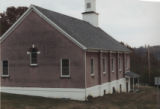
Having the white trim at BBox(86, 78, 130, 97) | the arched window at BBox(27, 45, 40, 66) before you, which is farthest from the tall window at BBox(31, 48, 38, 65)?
the white trim at BBox(86, 78, 130, 97)

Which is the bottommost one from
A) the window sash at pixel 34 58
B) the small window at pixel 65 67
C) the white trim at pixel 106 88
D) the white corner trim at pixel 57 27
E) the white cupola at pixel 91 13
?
the white trim at pixel 106 88

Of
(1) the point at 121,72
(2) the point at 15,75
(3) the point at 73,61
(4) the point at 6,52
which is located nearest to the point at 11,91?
(2) the point at 15,75

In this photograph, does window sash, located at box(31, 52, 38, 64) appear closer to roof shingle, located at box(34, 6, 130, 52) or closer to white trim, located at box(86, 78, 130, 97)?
roof shingle, located at box(34, 6, 130, 52)

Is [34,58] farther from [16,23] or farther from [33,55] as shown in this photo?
[16,23]

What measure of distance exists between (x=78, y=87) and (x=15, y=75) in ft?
17.1

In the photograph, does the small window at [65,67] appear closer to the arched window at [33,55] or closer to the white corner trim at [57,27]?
the white corner trim at [57,27]

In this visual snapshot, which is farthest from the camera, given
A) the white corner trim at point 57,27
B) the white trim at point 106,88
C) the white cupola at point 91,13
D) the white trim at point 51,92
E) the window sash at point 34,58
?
the white cupola at point 91,13

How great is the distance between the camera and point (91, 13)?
100 ft

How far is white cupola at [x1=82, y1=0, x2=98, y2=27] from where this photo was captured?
3023 cm

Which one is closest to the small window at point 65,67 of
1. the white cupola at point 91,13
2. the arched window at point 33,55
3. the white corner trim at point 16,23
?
the arched window at point 33,55

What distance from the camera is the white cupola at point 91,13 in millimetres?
30234

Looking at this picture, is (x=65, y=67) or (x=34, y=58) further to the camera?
(x=34, y=58)

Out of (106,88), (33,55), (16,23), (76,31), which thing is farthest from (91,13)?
(33,55)

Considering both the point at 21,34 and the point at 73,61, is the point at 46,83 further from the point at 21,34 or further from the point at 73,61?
the point at 21,34
